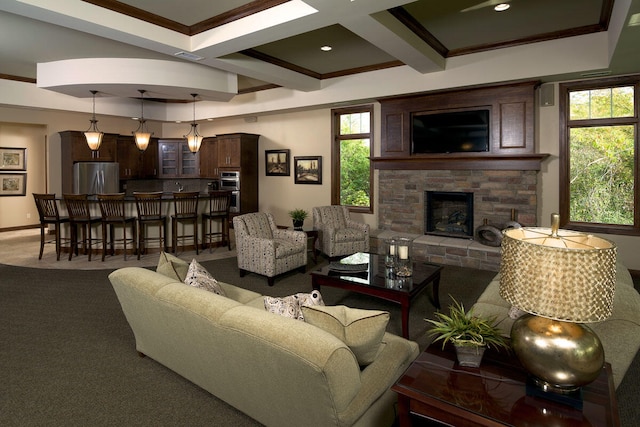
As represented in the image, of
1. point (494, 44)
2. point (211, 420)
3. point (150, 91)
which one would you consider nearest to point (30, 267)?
point (150, 91)

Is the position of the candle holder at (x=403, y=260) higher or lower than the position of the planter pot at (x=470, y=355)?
higher

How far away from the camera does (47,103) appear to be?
7.20 meters

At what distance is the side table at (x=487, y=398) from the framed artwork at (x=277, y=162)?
7.02 meters

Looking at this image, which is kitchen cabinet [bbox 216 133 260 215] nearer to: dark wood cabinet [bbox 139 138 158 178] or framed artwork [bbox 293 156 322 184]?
framed artwork [bbox 293 156 322 184]

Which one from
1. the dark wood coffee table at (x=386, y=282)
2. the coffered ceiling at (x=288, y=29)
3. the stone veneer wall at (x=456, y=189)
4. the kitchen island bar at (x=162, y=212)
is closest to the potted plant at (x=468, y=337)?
the dark wood coffee table at (x=386, y=282)

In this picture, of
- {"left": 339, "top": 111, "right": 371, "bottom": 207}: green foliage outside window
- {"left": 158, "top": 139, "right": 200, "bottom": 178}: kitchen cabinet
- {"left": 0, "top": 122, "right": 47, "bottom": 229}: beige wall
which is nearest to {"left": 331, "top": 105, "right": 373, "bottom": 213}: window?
{"left": 339, "top": 111, "right": 371, "bottom": 207}: green foliage outside window

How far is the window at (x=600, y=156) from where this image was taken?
516 centimetres

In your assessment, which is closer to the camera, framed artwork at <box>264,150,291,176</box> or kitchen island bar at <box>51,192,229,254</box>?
kitchen island bar at <box>51,192,229,254</box>

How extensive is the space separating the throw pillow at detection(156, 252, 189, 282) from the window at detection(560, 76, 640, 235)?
525 cm

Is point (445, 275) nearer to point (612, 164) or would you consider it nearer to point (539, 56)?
point (612, 164)

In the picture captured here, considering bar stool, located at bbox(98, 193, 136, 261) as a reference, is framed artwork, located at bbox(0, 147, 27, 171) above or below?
above

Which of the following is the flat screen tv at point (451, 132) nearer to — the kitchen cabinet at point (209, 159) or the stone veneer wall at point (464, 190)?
the stone veneer wall at point (464, 190)

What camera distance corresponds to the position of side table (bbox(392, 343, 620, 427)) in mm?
1346

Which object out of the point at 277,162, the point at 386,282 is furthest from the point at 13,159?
the point at 386,282
